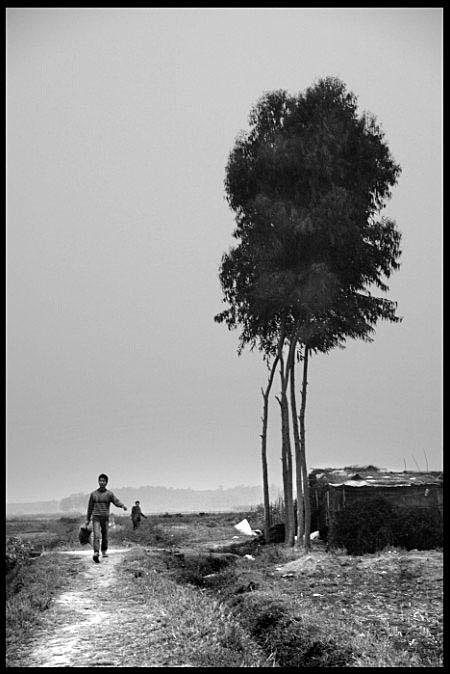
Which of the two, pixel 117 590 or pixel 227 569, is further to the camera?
pixel 227 569

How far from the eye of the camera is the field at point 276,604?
10141mm

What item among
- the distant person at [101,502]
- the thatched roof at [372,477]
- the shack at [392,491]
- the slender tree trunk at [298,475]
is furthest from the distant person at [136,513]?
the distant person at [101,502]

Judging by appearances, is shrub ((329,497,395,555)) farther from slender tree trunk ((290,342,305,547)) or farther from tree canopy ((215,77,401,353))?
tree canopy ((215,77,401,353))

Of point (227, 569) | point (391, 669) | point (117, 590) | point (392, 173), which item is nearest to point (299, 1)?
point (391, 669)

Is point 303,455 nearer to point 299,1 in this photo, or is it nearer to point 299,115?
point 299,115

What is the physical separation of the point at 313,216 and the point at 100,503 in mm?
12770

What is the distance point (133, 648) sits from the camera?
10055 mm

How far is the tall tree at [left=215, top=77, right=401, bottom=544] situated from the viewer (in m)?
25.9

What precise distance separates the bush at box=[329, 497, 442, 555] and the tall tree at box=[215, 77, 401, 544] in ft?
10.7

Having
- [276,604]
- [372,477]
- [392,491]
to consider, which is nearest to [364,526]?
[392,491]

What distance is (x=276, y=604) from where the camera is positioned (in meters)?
13.3

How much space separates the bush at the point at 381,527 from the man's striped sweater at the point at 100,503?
25.8 feet

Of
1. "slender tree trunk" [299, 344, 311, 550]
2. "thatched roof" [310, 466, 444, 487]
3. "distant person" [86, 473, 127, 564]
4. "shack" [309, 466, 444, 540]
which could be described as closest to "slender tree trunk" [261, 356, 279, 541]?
"thatched roof" [310, 466, 444, 487]

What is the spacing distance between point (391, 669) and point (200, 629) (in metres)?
3.42
